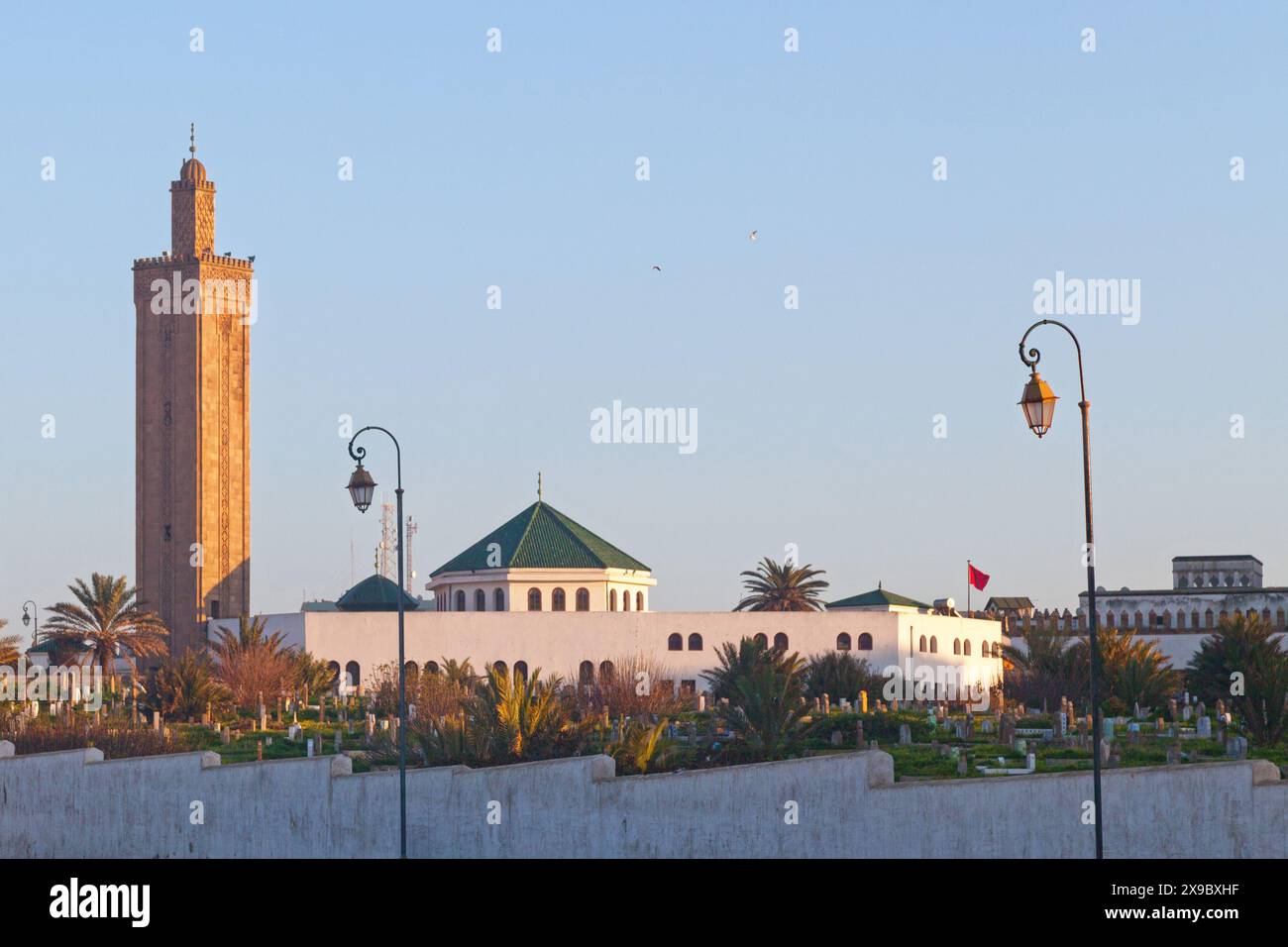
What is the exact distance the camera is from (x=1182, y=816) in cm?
3400

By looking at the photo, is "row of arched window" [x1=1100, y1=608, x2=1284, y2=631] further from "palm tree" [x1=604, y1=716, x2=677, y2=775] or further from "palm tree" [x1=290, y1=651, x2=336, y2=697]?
"palm tree" [x1=604, y1=716, x2=677, y2=775]

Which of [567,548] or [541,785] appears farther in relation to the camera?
[567,548]

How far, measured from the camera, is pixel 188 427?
92438 millimetres

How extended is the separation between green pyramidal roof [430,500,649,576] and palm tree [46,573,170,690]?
15.6m

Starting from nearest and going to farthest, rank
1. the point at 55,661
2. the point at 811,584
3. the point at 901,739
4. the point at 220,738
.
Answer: the point at 901,739
the point at 220,738
the point at 55,661
the point at 811,584

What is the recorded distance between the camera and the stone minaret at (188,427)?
301 ft

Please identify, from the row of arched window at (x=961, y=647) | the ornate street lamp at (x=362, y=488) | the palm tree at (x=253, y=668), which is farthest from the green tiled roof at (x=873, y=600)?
the ornate street lamp at (x=362, y=488)

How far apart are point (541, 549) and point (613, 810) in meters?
49.0

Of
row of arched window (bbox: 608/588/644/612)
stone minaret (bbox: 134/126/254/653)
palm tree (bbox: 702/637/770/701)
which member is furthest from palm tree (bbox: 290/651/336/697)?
stone minaret (bbox: 134/126/254/653)

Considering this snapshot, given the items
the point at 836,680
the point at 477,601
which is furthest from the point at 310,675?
the point at 836,680

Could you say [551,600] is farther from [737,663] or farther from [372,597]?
[737,663]

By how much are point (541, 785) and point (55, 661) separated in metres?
48.6
